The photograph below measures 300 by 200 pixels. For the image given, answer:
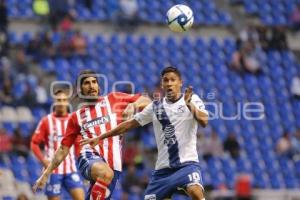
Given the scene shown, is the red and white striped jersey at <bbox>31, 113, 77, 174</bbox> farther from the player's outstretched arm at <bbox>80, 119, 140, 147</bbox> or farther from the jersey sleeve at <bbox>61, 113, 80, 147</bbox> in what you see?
the player's outstretched arm at <bbox>80, 119, 140, 147</bbox>

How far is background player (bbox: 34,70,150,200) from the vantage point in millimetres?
12742

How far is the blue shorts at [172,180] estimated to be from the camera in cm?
1202

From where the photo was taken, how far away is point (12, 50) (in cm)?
2508

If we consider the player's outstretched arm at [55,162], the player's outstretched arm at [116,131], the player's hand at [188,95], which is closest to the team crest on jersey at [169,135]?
the player's outstretched arm at [116,131]

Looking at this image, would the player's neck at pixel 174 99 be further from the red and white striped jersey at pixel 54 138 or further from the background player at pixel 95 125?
the red and white striped jersey at pixel 54 138

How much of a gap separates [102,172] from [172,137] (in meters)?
1.12

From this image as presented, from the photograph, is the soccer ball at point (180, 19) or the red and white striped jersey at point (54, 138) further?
the red and white striped jersey at point (54, 138)

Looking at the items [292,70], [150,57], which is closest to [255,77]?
[292,70]

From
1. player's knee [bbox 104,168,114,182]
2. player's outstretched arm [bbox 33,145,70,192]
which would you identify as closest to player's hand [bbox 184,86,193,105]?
player's knee [bbox 104,168,114,182]

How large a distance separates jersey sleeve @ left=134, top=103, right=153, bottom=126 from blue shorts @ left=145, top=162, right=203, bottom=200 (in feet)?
2.38

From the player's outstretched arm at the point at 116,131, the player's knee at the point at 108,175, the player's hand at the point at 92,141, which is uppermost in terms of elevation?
the player's outstretched arm at the point at 116,131

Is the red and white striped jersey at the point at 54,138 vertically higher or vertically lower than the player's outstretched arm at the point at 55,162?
higher

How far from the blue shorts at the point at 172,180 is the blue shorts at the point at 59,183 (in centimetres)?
365

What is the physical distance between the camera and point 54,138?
52.1 ft
